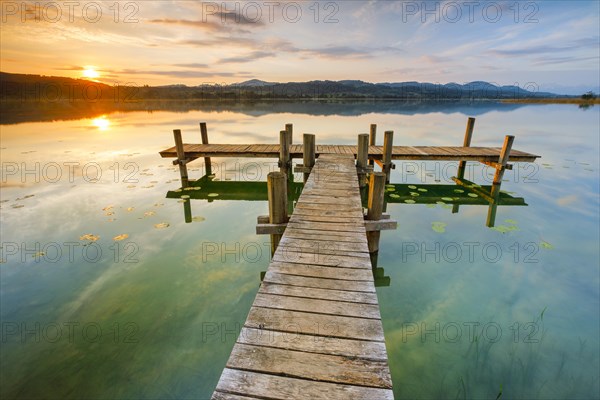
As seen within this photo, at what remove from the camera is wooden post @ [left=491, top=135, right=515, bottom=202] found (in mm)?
9805

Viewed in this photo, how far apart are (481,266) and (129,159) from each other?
1656 centimetres

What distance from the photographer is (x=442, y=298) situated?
16.7 feet

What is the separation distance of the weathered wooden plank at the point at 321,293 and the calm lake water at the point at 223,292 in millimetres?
1543

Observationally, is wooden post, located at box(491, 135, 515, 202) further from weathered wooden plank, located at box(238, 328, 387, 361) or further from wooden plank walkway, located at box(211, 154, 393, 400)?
weathered wooden plank, located at box(238, 328, 387, 361)

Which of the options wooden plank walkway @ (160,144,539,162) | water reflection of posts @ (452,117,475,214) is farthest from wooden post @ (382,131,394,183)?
water reflection of posts @ (452,117,475,214)

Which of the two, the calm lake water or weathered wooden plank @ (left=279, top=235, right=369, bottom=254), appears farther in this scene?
weathered wooden plank @ (left=279, top=235, right=369, bottom=254)

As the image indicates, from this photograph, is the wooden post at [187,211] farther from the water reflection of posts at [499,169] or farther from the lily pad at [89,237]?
the water reflection of posts at [499,169]

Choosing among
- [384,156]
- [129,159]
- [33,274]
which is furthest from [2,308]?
[129,159]

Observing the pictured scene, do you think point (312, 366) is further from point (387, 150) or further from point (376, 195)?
point (387, 150)

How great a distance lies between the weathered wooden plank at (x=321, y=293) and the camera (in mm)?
2949

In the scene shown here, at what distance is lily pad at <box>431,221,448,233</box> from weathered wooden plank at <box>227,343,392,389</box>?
6267 millimetres

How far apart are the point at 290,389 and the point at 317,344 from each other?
458 millimetres

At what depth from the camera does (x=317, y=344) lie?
237 cm

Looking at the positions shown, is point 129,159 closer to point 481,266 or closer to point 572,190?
point 481,266
